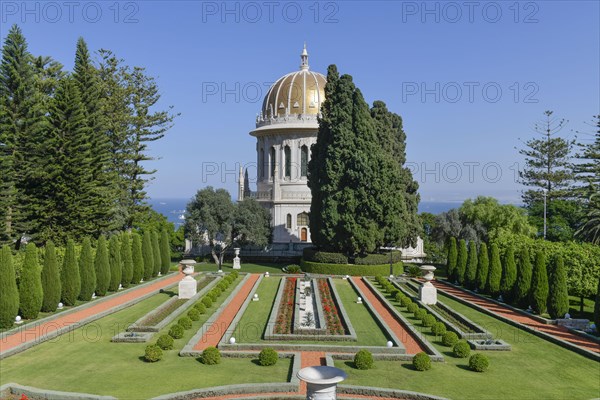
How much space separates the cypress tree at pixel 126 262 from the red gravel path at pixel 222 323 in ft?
23.9

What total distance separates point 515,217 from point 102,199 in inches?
1393

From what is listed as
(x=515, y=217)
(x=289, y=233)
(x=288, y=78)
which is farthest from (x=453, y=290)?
(x=288, y=78)

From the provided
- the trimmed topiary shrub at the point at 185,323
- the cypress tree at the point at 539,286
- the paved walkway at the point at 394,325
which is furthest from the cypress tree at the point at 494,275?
the trimmed topiary shrub at the point at 185,323

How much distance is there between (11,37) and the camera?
3150cm

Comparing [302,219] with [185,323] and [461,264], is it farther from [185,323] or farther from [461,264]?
[185,323]

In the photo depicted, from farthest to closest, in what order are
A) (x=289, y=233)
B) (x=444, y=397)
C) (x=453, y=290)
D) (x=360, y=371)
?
(x=289, y=233)
(x=453, y=290)
(x=360, y=371)
(x=444, y=397)

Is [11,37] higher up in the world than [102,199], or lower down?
higher up

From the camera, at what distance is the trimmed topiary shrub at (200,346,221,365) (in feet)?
55.2

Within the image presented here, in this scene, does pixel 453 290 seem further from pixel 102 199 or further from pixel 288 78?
Answer: pixel 288 78

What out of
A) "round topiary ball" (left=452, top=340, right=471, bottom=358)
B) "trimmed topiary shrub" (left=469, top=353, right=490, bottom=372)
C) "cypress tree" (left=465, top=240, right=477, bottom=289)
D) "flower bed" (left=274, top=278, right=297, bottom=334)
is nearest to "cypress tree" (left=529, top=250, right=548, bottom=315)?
"cypress tree" (left=465, top=240, right=477, bottom=289)

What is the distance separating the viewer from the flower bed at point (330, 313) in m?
21.1

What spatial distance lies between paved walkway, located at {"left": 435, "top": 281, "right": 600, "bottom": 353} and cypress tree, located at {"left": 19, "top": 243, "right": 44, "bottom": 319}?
70.4 ft

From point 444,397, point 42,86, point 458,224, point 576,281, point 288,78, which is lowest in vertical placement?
point 444,397

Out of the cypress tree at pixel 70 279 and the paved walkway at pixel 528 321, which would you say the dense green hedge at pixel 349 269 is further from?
the cypress tree at pixel 70 279
